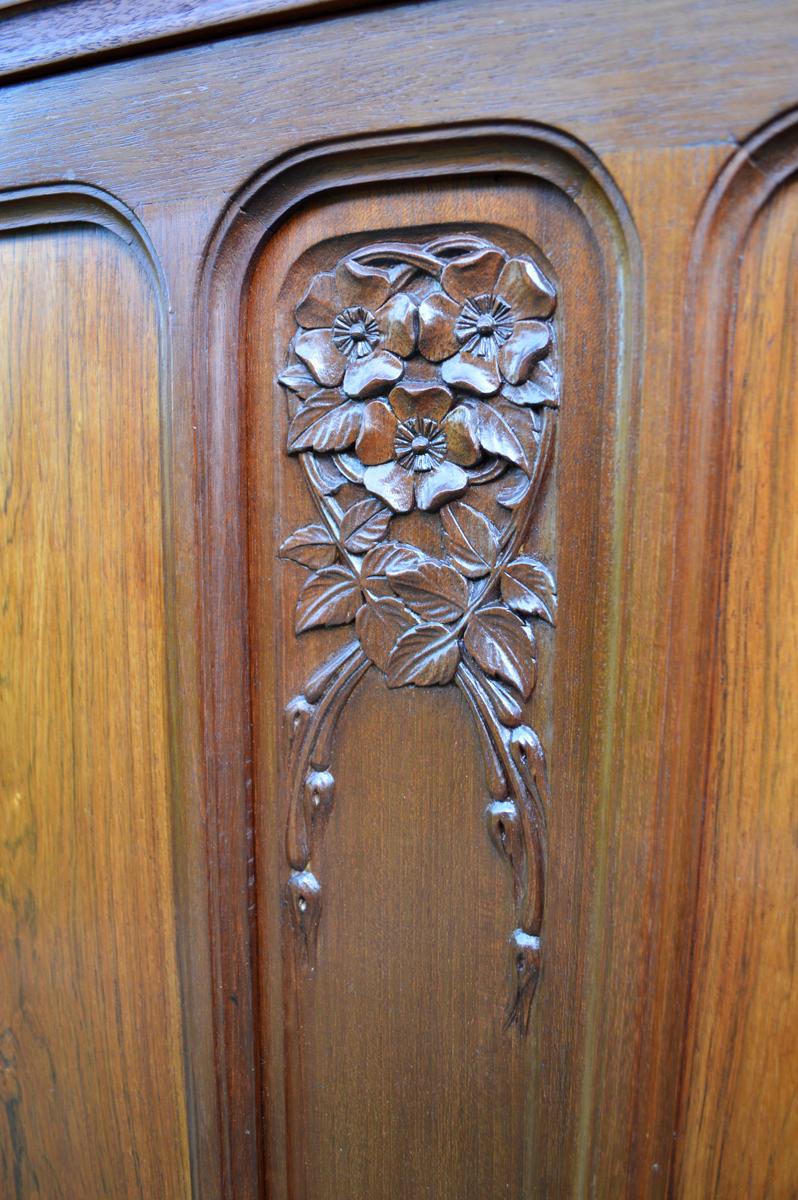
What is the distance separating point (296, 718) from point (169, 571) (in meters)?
0.11

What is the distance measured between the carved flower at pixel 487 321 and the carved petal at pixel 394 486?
0.05 meters

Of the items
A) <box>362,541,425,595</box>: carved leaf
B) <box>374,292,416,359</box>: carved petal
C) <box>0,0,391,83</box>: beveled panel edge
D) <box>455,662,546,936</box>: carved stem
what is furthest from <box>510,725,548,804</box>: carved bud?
<box>0,0,391,83</box>: beveled panel edge

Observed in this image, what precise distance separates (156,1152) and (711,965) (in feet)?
1.24

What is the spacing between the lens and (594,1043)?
44cm

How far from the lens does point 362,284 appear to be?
44 cm

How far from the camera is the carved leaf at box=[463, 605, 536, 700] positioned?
0.43m

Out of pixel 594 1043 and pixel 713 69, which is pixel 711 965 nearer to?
pixel 594 1043

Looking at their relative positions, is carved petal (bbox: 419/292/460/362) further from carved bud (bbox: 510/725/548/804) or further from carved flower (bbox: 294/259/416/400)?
carved bud (bbox: 510/725/548/804)

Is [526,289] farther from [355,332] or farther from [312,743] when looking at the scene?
[312,743]

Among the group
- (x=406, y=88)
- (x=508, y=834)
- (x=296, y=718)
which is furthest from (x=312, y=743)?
(x=406, y=88)

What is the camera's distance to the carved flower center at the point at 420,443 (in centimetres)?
44

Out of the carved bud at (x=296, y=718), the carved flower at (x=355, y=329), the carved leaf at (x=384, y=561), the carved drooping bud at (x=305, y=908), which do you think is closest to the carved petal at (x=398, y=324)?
the carved flower at (x=355, y=329)

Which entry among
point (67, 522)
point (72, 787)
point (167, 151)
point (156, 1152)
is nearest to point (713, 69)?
point (167, 151)

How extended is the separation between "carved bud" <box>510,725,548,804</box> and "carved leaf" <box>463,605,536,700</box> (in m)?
0.02
